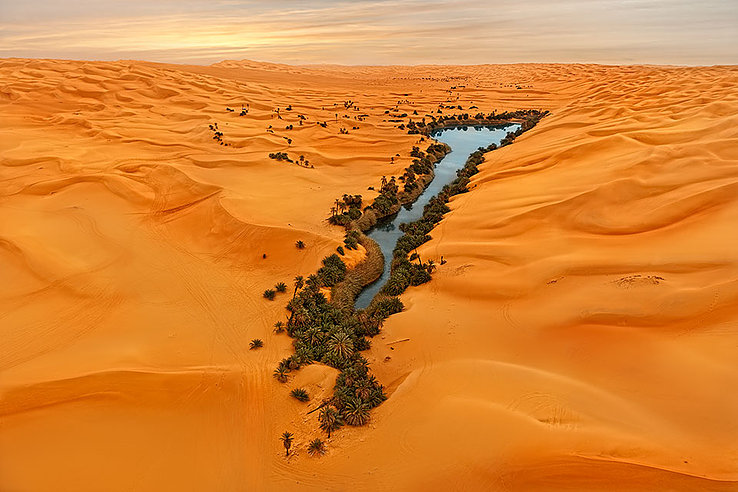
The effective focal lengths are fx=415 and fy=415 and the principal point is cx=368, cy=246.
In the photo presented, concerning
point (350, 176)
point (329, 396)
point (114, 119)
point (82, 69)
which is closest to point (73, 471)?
point (329, 396)

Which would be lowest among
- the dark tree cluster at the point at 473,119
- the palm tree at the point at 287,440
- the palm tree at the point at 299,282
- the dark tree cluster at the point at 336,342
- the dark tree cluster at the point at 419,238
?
the palm tree at the point at 287,440

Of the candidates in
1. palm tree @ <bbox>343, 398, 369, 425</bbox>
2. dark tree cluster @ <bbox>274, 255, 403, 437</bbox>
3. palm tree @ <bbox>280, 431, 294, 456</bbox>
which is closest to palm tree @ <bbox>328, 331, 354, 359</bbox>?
dark tree cluster @ <bbox>274, 255, 403, 437</bbox>

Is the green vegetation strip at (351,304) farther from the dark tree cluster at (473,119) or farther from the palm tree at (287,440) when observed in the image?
the dark tree cluster at (473,119)

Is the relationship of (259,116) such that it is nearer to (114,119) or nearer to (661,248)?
(114,119)

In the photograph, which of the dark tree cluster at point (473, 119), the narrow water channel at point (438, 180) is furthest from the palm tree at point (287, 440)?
the dark tree cluster at point (473, 119)

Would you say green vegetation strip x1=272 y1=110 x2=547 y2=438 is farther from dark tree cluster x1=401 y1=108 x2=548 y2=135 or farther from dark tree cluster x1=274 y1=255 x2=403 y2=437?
dark tree cluster x1=401 y1=108 x2=548 y2=135
